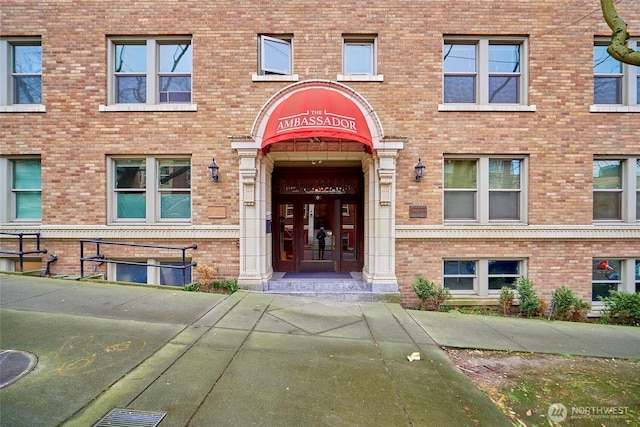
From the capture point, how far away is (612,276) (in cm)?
778

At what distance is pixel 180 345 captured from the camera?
4.16 metres

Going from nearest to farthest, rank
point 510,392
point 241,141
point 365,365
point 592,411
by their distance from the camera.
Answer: point 592,411, point 510,392, point 365,365, point 241,141

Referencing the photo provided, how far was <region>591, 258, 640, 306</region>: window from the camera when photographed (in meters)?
7.71

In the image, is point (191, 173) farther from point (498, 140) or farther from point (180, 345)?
point (498, 140)

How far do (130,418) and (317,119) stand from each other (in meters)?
5.55

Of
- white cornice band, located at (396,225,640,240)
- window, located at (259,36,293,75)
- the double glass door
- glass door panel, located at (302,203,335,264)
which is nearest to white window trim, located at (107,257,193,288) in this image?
the double glass door

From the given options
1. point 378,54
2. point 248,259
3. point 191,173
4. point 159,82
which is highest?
point 378,54

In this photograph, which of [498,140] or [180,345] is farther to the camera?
[498,140]

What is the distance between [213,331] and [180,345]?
2.09 ft

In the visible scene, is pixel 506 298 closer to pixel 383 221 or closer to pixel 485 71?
pixel 383 221

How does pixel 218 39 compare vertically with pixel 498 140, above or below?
above

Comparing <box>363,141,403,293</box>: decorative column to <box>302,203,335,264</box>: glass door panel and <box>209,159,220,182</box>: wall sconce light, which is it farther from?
<box>209,159,220,182</box>: wall sconce light

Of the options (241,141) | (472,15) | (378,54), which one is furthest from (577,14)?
(241,141)

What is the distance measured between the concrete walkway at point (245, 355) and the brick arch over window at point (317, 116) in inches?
148
